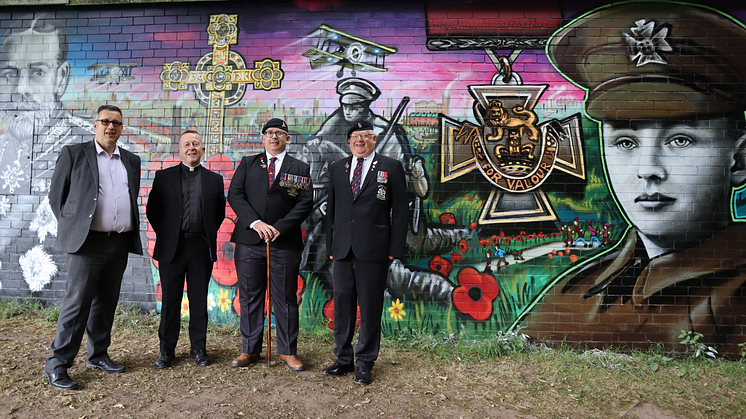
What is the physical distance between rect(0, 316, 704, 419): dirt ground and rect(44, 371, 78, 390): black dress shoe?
0.05m

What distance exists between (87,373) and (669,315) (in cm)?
541

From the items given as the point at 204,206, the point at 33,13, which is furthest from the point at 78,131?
the point at 204,206

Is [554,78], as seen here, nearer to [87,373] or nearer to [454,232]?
[454,232]

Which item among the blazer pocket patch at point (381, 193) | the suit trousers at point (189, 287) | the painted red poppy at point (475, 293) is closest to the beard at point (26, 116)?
the suit trousers at point (189, 287)

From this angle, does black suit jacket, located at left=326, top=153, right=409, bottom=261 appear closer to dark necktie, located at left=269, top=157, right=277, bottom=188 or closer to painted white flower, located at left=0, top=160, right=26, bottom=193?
dark necktie, located at left=269, top=157, right=277, bottom=188

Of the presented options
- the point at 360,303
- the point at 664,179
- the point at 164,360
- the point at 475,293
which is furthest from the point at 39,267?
the point at 664,179

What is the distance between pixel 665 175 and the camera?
4320 mm

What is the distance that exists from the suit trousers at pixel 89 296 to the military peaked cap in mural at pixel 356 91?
2.53 metres

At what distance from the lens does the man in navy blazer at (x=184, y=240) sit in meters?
3.57

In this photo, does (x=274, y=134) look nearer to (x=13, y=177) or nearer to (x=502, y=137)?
(x=502, y=137)

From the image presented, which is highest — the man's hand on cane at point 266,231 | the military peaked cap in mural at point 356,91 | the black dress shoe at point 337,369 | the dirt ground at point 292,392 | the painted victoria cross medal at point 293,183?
the military peaked cap in mural at point 356,91

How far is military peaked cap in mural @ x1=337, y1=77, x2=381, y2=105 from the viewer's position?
459 centimetres

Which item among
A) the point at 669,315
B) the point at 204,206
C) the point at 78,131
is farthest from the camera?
the point at 78,131

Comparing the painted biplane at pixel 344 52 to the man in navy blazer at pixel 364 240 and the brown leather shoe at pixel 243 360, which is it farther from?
the brown leather shoe at pixel 243 360
